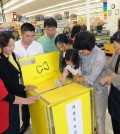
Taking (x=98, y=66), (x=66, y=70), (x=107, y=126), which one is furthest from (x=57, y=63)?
(x=107, y=126)

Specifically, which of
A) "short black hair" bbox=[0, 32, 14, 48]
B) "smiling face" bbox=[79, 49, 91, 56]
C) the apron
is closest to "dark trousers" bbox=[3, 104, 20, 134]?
"short black hair" bbox=[0, 32, 14, 48]

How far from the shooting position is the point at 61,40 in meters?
1.99

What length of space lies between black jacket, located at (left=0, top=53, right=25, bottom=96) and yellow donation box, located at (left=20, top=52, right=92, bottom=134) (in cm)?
9

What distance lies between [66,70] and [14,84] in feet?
1.82

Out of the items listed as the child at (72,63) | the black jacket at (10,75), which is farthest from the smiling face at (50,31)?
the black jacket at (10,75)

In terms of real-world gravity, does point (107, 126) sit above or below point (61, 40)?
below

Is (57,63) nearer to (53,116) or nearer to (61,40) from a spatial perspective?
(61,40)

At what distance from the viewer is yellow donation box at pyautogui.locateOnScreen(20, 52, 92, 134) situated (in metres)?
1.47

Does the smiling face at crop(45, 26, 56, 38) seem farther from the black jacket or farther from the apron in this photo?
the apron

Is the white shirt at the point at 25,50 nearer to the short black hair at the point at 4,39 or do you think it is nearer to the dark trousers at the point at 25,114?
the short black hair at the point at 4,39

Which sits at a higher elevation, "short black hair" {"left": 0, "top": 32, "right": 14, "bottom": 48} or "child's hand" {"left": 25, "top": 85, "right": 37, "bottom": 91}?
"short black hair" {"left": 0, "top": 32, "right": 14, "bottom": 48}

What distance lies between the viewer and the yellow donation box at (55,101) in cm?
147

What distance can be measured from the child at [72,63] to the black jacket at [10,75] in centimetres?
46

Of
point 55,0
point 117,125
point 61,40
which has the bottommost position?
point 117,125
